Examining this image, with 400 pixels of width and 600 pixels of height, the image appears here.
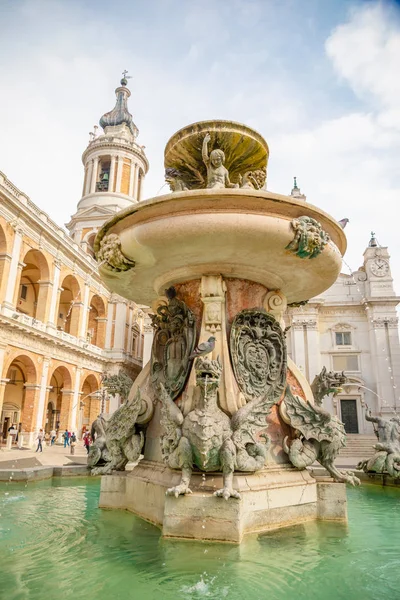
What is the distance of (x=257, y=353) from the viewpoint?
4.92m

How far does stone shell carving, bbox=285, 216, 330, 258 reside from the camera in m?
4.34

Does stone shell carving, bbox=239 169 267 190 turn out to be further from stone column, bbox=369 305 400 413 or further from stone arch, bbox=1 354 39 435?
stone column, bbox=369 305 400 413

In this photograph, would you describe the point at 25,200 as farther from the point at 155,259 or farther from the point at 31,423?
the point at 155,259

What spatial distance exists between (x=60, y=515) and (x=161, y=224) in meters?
3.33

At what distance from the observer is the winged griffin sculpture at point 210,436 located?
396 cm

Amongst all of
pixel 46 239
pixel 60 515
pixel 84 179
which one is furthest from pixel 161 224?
pixel 84 179

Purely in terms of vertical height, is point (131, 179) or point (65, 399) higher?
point (131, 179)

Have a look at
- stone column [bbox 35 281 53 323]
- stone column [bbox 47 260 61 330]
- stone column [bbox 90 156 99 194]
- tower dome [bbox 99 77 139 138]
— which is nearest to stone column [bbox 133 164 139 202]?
stone column [bbox 90 156 99 194]

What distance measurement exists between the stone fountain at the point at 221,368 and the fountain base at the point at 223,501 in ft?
0.04

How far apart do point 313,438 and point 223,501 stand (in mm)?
1435

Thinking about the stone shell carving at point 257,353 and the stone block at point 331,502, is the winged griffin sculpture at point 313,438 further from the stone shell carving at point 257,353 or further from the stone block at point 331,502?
the stone shell carving at point 257,353

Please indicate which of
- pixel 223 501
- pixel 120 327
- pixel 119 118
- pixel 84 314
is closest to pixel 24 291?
pixel 84 314

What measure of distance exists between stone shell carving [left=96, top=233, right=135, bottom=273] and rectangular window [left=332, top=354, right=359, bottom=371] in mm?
32071

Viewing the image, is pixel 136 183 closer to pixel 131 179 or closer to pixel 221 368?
pixel 131 179
